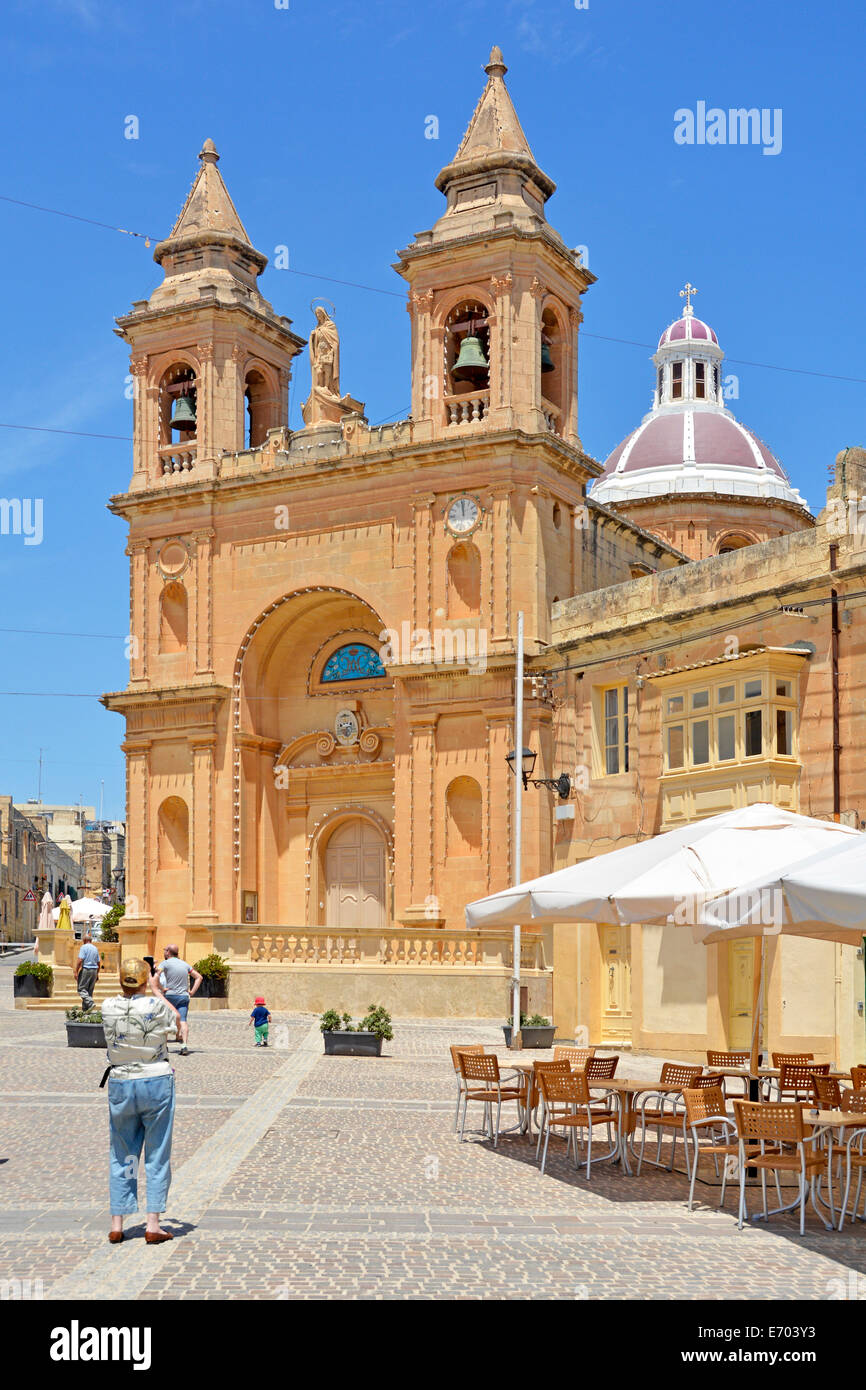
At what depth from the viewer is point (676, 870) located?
12023mm

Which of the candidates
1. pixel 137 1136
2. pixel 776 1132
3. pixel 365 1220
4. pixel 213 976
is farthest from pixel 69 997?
pixel 776 1132

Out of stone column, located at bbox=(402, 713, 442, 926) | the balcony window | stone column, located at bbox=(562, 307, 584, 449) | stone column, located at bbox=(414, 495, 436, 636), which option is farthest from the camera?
stone column, located at bbox=(562, 307, 584, 449)

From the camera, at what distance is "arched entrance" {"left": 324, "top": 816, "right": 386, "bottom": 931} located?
3612cm

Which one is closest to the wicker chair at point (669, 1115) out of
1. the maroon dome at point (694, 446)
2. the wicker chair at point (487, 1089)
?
the wicker chair at point (487, 1089)

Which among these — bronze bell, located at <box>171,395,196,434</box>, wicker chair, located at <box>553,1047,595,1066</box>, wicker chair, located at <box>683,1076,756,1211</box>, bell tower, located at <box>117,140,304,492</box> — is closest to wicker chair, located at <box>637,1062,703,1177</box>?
wicker chair, located at <box>683,1076,756,1211</box>

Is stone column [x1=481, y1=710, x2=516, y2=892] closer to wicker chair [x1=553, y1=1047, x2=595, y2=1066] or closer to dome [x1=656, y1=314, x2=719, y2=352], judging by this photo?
wicker chair [x1=553, y1=1047, x2=595, y2=1066]

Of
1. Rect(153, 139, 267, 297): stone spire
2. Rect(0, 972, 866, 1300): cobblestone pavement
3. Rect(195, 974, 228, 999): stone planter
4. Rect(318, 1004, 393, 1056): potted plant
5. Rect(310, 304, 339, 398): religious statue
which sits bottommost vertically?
Rect(195, 974, 228, 999): stone planter

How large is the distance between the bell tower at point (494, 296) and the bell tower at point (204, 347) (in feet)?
18.0

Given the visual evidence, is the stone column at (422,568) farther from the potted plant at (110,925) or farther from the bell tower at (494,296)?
the potted plant at (110,925)

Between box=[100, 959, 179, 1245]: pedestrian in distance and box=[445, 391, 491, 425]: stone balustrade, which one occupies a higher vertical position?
box=[445, 391, 491, 425]: stone balustrade

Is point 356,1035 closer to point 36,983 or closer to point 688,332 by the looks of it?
point 36,983

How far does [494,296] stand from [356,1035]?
17.9 m
